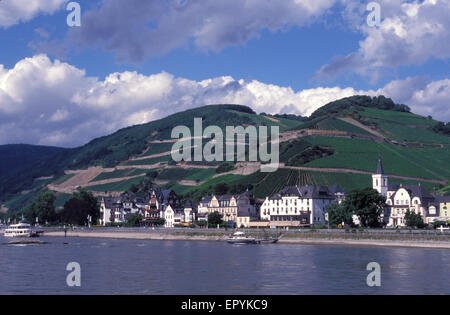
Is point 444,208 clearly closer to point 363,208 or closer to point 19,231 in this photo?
point 363,208

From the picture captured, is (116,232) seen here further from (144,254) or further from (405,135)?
(405,135)

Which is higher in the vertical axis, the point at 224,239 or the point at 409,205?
the point at 409,205

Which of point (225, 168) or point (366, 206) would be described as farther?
Result: point (225, 168)

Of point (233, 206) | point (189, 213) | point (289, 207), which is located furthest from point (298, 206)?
point (189, 213)

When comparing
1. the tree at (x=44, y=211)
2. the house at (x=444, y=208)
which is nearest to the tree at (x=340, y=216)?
the house at (x=444, y=208)

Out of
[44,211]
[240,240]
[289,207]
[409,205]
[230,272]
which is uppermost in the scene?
[409,205]

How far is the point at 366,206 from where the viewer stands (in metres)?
106

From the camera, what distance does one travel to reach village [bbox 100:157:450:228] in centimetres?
11981

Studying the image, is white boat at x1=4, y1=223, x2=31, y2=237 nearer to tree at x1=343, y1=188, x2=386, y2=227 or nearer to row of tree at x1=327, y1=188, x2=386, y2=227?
row of tree at x1=327, y1=188, x2=386, y2=227

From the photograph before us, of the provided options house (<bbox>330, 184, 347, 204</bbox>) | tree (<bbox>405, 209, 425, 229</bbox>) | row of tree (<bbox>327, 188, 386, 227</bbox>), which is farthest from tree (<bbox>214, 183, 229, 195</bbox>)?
tree (<bbox>405, 209, 425, 229</bbox>)

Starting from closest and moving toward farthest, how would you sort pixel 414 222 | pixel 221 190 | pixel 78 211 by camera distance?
pixel 414 222, pixel 221 190, pixel 78 211

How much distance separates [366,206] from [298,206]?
25.2 metres
